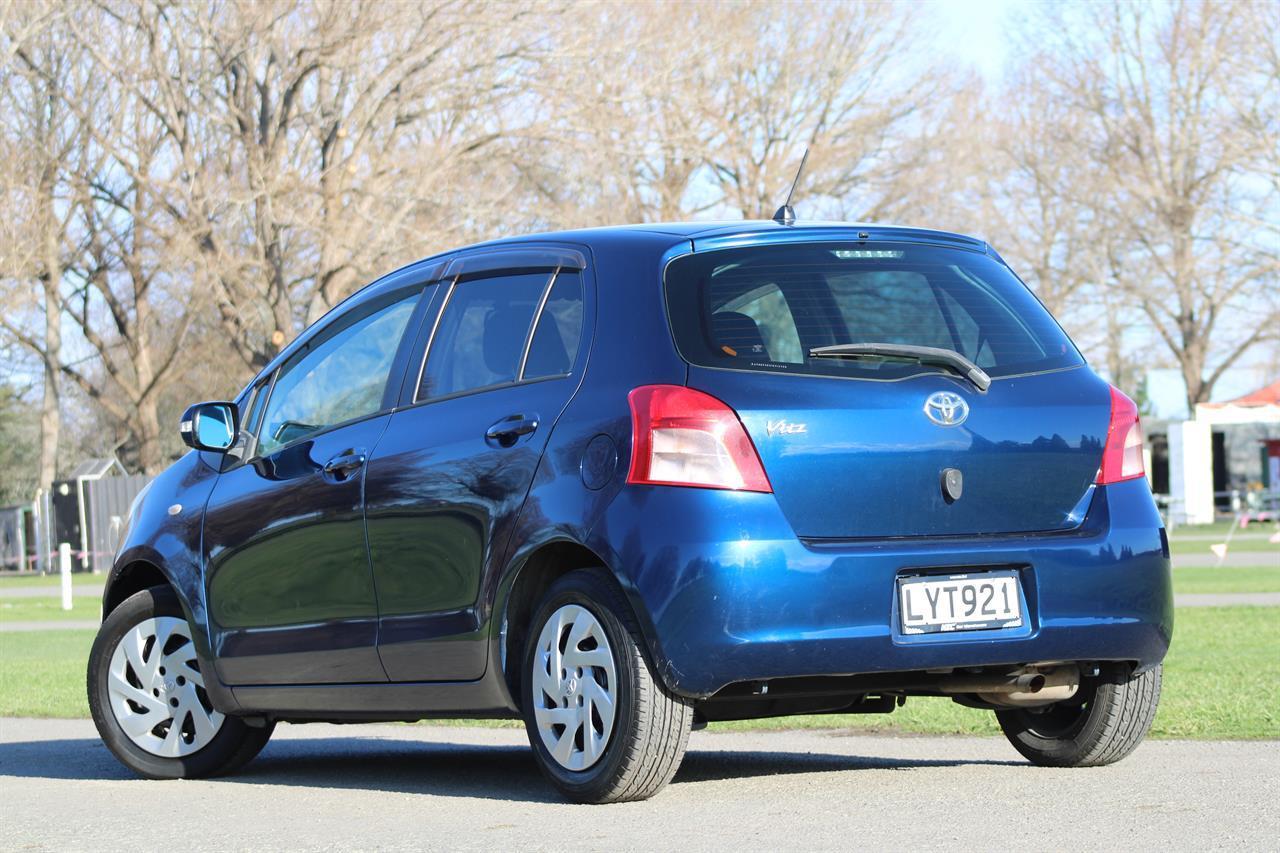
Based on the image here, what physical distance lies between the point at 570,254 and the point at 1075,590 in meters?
1.94

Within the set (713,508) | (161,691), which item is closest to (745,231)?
(713,508)

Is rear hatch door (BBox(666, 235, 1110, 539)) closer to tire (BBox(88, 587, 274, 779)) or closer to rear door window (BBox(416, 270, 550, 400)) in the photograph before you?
rear door window (BBox(416, 270, 550, 400))

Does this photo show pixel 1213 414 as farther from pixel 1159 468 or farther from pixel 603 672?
pixel 603 672

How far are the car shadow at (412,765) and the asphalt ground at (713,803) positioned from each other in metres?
0.02

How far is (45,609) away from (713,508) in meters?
21.6

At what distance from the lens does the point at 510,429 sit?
20.5 feet

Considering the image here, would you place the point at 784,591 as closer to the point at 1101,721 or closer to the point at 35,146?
the point at 1101,721

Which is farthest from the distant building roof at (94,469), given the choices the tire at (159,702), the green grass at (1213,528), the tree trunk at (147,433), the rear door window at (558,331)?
the rear door window at (558,331)

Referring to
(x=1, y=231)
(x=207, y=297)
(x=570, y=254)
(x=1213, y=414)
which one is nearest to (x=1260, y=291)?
(x=1213, y=414)

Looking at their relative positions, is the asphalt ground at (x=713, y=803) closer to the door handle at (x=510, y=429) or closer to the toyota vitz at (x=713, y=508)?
the toyota vitz at (x=713, y=508)

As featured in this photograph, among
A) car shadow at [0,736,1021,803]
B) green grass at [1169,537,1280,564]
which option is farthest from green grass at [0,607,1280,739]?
green grass at [1169,537,1280,564]

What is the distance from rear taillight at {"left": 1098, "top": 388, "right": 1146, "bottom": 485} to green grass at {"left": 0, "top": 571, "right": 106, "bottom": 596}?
93.8 ft

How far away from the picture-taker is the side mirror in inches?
298

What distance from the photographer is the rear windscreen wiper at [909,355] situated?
5980 millimetres
